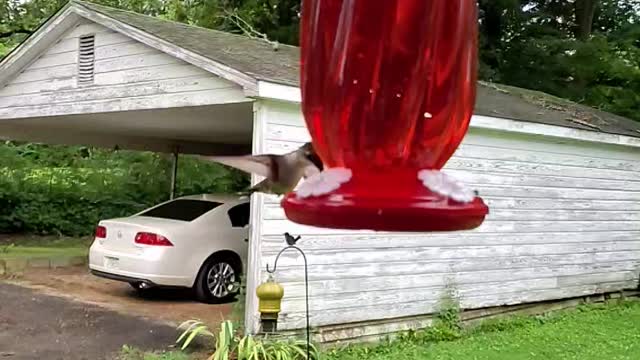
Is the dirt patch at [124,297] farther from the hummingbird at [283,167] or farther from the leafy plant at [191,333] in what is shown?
the hummingbird at [283,167]

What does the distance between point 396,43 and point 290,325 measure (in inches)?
201

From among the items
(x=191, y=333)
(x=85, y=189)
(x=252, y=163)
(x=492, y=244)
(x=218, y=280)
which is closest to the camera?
(x=252, y=163)

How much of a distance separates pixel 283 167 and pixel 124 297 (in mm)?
8212

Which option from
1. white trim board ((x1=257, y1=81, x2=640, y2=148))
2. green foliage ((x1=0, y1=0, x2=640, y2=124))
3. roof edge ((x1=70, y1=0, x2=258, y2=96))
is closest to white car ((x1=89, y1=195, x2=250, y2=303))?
roof edge ((x1=70, y1=0, x2=258, y2=96))

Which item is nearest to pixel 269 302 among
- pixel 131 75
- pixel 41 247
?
pixel 131 75

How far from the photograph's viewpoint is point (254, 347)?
18.2ft

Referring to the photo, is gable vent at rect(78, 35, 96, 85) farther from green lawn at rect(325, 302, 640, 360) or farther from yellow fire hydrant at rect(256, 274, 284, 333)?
green lawn at rect(325, 302, 640, 360)

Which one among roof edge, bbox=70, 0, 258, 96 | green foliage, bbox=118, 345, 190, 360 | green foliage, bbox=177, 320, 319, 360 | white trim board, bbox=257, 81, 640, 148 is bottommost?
green foliage, bbox=118, 345, 190, 360

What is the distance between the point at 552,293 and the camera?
28.7ft

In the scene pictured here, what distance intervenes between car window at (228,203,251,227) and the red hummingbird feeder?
789 centimetres

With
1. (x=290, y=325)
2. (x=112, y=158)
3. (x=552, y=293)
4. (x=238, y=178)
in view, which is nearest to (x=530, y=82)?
(x=238, y=178)

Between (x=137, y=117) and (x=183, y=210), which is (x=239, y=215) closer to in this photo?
(x=183, y=210)

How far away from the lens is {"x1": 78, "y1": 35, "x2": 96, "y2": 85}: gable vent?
770 cm

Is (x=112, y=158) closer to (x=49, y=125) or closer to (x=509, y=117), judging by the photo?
(x=49, y=125)
